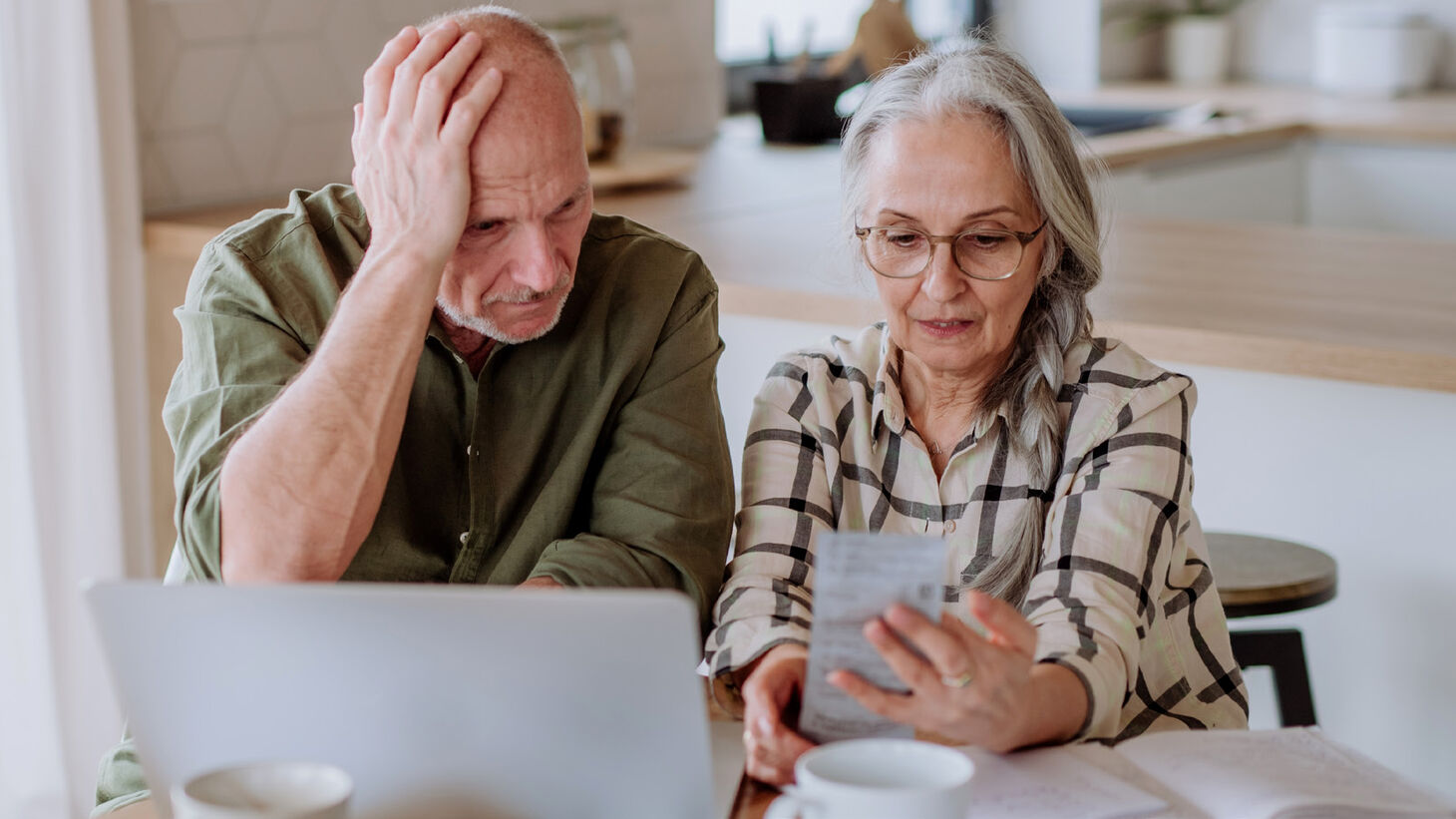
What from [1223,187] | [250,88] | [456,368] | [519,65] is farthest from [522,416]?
[1223,187]

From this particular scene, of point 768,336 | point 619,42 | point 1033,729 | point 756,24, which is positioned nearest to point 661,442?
point 1033,729

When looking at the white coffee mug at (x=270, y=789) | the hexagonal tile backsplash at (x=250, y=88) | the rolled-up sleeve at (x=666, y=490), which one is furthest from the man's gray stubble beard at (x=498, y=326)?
the hexagonal tile backsplash at (x=250, y=88)

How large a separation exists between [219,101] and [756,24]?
5.93 feet

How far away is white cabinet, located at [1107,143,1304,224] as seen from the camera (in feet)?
10.8

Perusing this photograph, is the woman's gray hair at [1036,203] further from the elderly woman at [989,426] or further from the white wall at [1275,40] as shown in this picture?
the white wall at [1275,40]

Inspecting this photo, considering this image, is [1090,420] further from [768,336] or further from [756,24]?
[756,24]

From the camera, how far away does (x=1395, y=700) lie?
2.23 meters

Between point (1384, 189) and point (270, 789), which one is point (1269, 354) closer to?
point (270, 789)

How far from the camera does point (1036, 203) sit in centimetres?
138

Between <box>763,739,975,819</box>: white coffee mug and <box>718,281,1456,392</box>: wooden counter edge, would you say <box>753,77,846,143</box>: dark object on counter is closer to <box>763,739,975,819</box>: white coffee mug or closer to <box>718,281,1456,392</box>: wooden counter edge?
<box>718,281,1456,392</box>: wooden counter edge

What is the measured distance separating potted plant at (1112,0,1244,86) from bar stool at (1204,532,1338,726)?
2917mm

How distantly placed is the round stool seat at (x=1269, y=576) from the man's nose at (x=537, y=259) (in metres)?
0.90

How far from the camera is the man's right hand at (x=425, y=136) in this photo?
4.19ft

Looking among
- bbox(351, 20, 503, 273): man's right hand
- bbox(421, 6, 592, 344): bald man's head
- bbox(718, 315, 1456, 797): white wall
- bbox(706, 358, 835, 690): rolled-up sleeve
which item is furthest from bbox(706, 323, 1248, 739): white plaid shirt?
bbox(718, 315, 1456, 797): white wall
